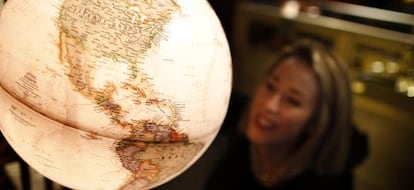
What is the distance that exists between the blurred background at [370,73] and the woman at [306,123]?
0.08 m

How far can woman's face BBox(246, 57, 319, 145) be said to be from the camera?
1.72m

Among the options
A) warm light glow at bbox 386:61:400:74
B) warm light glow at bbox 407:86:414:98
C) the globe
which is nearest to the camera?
the globe

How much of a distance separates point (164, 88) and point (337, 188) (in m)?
1.19

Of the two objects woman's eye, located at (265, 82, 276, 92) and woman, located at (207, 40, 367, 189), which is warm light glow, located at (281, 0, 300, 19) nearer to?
woman, located at (207, 40, 367, 189)

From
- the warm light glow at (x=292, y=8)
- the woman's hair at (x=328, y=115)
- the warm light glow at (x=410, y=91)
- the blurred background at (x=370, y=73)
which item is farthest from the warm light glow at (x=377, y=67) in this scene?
the warm light glow at (x=292, y=8)

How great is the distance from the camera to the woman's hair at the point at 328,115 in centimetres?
169

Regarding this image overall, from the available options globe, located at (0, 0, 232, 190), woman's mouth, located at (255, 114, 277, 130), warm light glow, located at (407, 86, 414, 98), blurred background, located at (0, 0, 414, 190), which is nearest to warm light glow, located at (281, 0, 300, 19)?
blurred background, located at (0, 0, 414, 190)

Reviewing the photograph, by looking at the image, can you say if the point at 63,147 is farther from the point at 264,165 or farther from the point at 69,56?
the point at 264,165

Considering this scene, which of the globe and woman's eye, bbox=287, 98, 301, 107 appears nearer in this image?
the globe

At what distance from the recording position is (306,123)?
175 centimetres

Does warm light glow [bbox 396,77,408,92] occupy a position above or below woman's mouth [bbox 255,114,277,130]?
above

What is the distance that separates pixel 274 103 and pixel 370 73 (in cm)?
36

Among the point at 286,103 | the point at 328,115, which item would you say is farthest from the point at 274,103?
the point at 328,115

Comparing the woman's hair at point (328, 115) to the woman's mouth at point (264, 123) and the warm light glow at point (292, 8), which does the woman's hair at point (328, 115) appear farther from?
the warm light glow at point (292, 8)
